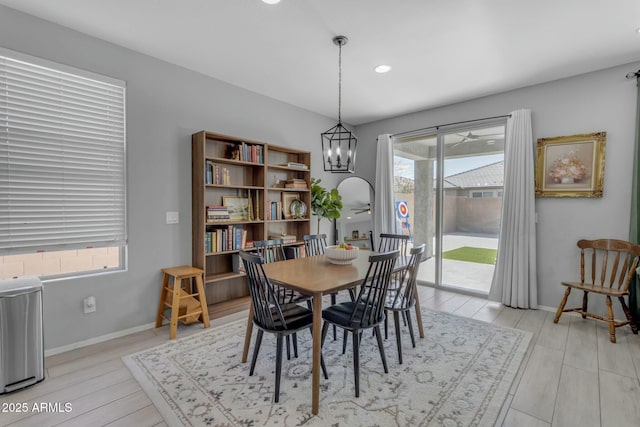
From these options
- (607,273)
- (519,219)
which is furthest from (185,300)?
(607,273)

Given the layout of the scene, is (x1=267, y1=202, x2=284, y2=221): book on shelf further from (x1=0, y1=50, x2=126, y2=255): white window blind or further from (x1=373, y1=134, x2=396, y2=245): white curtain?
(x1=373, y1=134, x2=396, y2=245): white curtain

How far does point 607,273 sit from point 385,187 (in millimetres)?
2914

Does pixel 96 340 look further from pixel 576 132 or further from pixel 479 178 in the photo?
pixel 576 132

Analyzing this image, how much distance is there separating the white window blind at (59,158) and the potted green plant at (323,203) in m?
2.47

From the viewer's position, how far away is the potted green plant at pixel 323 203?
14.7 ft

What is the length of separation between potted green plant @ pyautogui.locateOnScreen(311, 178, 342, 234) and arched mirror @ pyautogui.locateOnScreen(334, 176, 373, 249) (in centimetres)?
57

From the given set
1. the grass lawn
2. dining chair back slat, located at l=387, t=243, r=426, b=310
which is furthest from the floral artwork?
dining chair back slat, located at l=387, t=243, r=426, b=310

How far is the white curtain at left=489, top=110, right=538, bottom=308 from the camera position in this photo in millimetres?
3555

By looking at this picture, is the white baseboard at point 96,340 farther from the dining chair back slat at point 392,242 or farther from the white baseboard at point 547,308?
the white baseboard at point 547,308

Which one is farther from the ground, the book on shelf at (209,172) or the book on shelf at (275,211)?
the book on shelf at (209,172)

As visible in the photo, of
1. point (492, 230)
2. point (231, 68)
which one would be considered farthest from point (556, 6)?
point (231, 68)

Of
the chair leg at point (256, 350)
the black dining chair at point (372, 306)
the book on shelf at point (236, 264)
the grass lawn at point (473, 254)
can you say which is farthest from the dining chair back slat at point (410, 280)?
the grass lawn at point (473, 254)

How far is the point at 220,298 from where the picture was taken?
363 centimetres

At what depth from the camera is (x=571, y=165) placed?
3.36m
